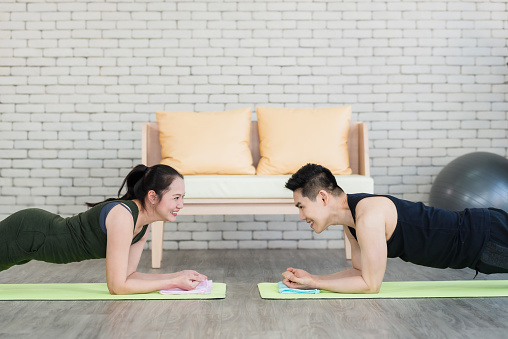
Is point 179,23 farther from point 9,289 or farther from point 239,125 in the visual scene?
point 9,289

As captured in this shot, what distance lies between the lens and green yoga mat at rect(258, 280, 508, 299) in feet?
8.03

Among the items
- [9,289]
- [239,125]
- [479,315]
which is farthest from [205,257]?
[479,315]

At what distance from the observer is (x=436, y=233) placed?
244 cm

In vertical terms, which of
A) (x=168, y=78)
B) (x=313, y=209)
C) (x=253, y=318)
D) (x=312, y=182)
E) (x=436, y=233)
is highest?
(x=168, y=78)

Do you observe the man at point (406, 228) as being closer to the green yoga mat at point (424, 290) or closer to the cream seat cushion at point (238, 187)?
the green yoga mat at point (424, 290)

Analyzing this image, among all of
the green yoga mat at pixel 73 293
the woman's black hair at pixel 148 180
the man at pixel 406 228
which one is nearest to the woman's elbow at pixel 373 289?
the man at pixel 406 228

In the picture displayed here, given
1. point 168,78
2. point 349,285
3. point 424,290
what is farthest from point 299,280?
point 168,78

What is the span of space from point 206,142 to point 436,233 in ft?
6.10

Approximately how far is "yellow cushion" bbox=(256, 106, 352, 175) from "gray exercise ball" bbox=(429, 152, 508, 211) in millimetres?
666

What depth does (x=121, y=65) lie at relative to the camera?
4418mm

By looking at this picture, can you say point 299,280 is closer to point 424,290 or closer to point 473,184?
point 424,290

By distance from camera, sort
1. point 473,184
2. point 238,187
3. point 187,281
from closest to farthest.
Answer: point 187,281
point 238,187
point 473,184

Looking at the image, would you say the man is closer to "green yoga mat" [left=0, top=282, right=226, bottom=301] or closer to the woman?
"green yoga mat" [left=0, top=282, right=226, bottom=301]

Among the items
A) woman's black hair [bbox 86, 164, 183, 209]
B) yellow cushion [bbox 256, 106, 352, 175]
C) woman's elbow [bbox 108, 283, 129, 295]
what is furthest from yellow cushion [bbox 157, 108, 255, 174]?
woman's elbow [bbox 108, 283, 129, 295]
